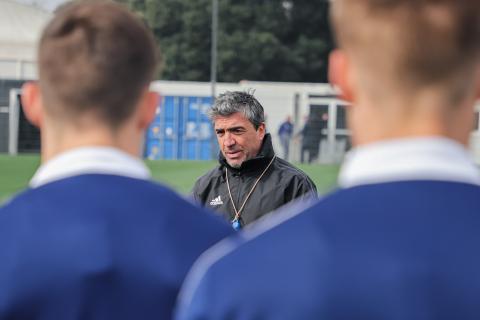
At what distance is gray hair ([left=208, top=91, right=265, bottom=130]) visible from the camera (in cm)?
673

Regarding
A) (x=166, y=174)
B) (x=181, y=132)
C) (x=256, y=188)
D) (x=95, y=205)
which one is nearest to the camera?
(x=95, y=205)

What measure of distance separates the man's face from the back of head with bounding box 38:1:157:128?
4.31 m

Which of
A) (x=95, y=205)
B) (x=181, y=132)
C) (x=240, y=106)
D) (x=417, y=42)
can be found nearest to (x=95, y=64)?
(x=95, y=205)

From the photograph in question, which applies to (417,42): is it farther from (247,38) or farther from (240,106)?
(247,38)

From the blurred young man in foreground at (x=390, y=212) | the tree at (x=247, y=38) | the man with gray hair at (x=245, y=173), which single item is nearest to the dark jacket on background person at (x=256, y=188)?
the man with gray hair at (x=245, y=173)

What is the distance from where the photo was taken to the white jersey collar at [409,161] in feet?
5.76

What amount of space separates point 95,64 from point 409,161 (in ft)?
2.71

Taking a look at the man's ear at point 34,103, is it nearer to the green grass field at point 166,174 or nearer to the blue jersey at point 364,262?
the blue jersey at point 364,262

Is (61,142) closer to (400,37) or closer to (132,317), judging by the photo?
(132,317)

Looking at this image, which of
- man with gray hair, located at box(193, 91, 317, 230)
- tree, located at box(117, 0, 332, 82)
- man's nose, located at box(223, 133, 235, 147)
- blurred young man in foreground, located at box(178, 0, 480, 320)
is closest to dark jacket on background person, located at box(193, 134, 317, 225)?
man with gray hair, located at box(193, 91, 317, 230)

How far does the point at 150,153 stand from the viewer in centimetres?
3672

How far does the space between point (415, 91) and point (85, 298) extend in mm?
843

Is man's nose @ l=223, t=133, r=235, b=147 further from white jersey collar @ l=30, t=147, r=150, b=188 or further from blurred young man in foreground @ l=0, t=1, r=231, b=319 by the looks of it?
white jersey collar @ l=30, t=147, r=150, b=188

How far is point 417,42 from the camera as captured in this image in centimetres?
173
